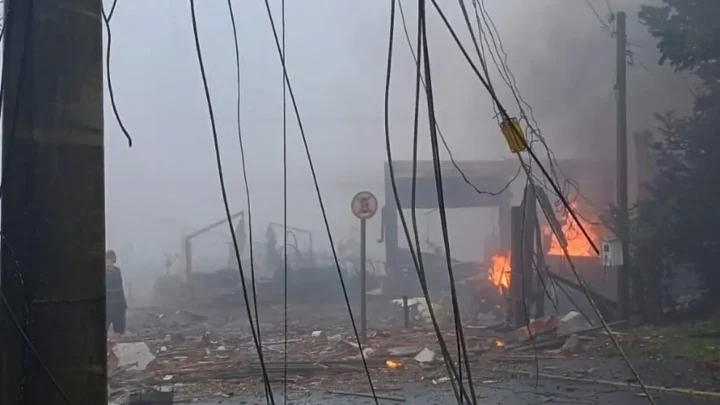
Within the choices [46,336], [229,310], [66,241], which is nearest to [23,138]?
[66,241]

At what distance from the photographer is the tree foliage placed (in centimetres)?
1205

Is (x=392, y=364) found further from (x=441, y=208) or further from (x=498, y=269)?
(x=498, y=269)

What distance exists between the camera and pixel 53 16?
5.25ft

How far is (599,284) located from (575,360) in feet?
27.3

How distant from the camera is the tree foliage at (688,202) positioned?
12055mm

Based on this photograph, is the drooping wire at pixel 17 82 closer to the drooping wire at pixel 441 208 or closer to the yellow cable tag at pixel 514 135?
the drooping wire at pixel 441 208

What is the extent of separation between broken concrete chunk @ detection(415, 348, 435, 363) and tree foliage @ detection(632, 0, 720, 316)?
4997 millimetres

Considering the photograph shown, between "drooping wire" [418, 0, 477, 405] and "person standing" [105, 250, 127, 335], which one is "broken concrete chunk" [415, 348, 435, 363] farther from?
"drooping wire" [418, 0, 477, 405]

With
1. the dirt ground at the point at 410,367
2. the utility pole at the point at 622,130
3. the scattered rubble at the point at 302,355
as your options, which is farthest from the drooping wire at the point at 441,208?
the utility pole at the point at 622,130

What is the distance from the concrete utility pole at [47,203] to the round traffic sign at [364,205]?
909 cm

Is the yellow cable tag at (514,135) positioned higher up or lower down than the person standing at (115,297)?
higher up

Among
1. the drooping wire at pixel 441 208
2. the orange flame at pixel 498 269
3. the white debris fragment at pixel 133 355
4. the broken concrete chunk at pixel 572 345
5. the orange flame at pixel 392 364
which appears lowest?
the broken concrete chunk at pixel 572 345

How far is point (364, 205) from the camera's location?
10758 mm

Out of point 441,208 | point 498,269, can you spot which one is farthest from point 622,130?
point 441,208
